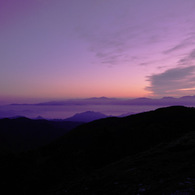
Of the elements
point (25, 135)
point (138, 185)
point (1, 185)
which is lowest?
point (25, 135)

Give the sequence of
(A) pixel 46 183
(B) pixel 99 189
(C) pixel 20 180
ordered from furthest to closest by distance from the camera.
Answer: (C) pixel 20 180 < (A) pixel 46 183 < (B) pixel 99 189

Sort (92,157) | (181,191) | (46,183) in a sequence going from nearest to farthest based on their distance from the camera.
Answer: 1. (181,191)
2. (46,183)
3. (92,157)

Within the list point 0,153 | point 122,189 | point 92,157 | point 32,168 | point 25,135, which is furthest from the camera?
point 25,135

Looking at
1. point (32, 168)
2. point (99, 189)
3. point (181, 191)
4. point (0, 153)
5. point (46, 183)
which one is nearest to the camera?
point (181, 191)

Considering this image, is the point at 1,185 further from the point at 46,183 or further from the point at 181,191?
the point at 181,191

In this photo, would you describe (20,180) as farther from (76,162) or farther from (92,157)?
(92,157)

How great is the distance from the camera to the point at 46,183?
77.1 ft

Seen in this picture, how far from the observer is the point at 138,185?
9.27m

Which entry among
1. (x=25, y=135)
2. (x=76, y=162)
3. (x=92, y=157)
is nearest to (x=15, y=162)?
(x=76, y=162)

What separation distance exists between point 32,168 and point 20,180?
111 inches

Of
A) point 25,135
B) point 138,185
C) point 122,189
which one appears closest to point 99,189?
point 122,189

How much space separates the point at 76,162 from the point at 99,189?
2710cm

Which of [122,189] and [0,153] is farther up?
[122,189]

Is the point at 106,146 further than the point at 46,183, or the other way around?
the point at 106,146
